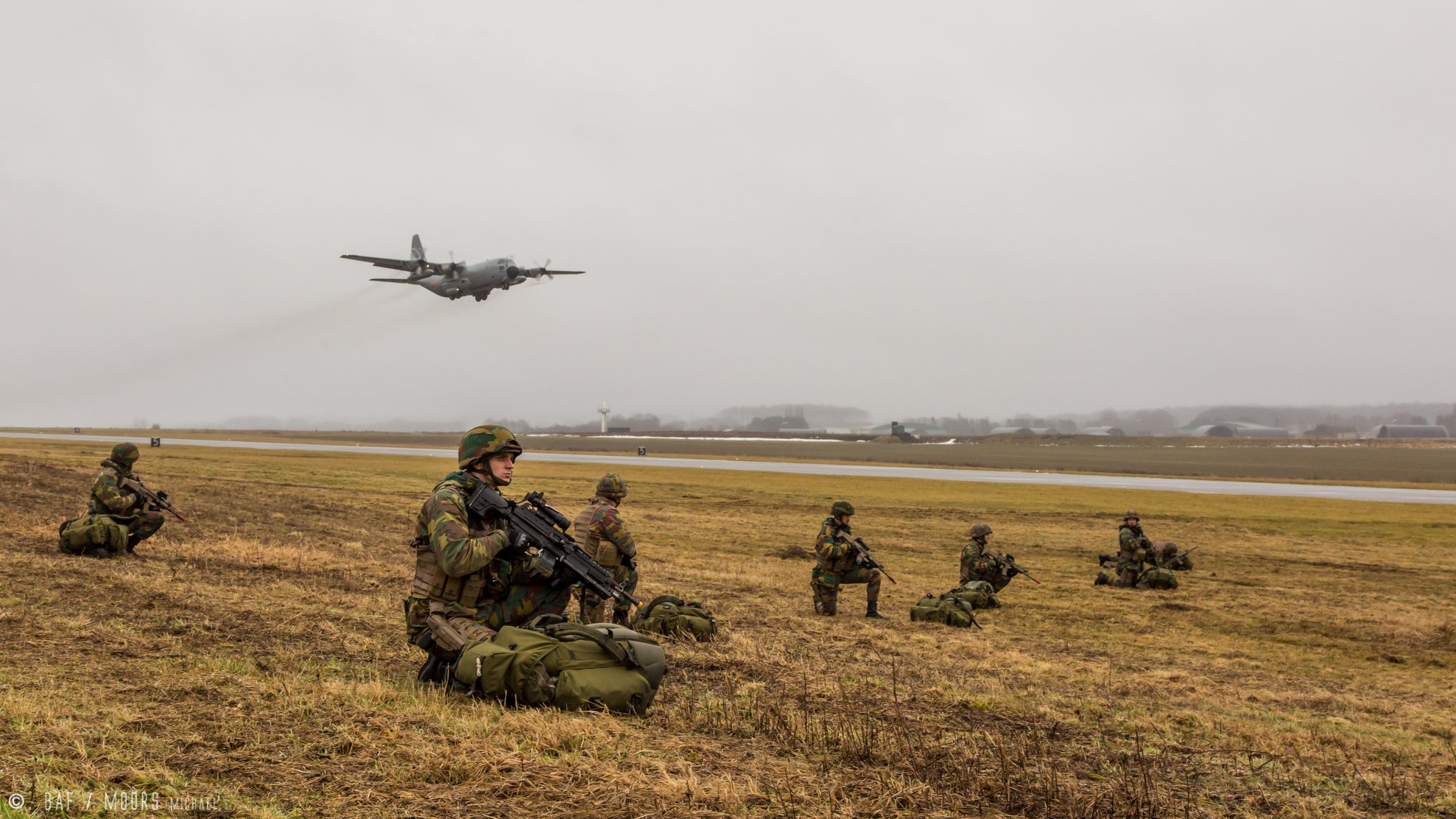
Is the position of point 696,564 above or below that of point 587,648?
below

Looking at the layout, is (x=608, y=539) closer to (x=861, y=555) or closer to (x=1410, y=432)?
(x=861, y=555)

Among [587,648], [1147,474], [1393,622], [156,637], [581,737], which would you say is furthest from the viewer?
[1147,474]

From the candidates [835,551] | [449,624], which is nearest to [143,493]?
[449,624]

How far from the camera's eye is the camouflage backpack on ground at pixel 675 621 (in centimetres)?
1253

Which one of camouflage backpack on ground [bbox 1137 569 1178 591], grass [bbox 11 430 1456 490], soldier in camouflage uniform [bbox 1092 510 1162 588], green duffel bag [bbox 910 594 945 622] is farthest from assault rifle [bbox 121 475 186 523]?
grass [bbox 11 430 1456 490]

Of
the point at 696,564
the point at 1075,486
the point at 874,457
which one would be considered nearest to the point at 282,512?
the point at 696,564

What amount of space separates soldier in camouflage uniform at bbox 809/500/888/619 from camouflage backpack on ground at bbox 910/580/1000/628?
74 cm

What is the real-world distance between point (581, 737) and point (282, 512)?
2374 centimetres

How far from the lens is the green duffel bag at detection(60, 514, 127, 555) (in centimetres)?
1562

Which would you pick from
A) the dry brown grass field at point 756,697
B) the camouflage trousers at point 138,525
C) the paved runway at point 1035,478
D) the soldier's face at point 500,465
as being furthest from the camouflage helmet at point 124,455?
the paved runway at point 1035,478

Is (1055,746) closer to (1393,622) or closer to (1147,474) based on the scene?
(1393,622)

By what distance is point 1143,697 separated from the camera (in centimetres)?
1098

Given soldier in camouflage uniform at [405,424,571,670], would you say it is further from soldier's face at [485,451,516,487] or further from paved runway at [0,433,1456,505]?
paved runway at [0,433,1456,505]

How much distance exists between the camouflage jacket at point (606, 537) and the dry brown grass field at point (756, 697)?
6.39ft
